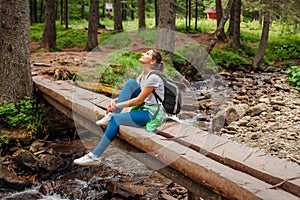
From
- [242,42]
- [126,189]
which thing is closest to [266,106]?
[126,189]

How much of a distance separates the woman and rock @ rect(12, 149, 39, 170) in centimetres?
183

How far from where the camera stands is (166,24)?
12227mm

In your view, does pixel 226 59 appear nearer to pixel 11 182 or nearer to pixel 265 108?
pixel 265 108

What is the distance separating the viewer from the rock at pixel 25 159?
6070mm

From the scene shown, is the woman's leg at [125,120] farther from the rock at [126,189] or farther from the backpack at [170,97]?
the rock at [126,189]

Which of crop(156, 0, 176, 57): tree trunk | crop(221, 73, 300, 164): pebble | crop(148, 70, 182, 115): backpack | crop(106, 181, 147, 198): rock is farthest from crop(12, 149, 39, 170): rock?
crop(156, 0, 176, 57): tree trunk

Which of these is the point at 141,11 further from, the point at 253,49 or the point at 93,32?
the point at 253,49

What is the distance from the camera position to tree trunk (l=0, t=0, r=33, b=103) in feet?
22.0

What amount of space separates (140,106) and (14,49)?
11.3 ft

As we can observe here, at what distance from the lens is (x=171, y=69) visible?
1176 cm

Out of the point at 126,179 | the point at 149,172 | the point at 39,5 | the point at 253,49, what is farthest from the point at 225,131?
the point at 39,5

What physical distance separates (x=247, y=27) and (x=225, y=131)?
21.6 metres

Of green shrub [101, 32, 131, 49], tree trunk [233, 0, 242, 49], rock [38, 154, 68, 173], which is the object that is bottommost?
rock [38, 154, 68, 173]

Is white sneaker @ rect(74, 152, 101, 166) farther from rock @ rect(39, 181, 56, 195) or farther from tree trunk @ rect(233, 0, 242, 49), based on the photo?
tree trunk @ rect(233, 0, 242, 49)
